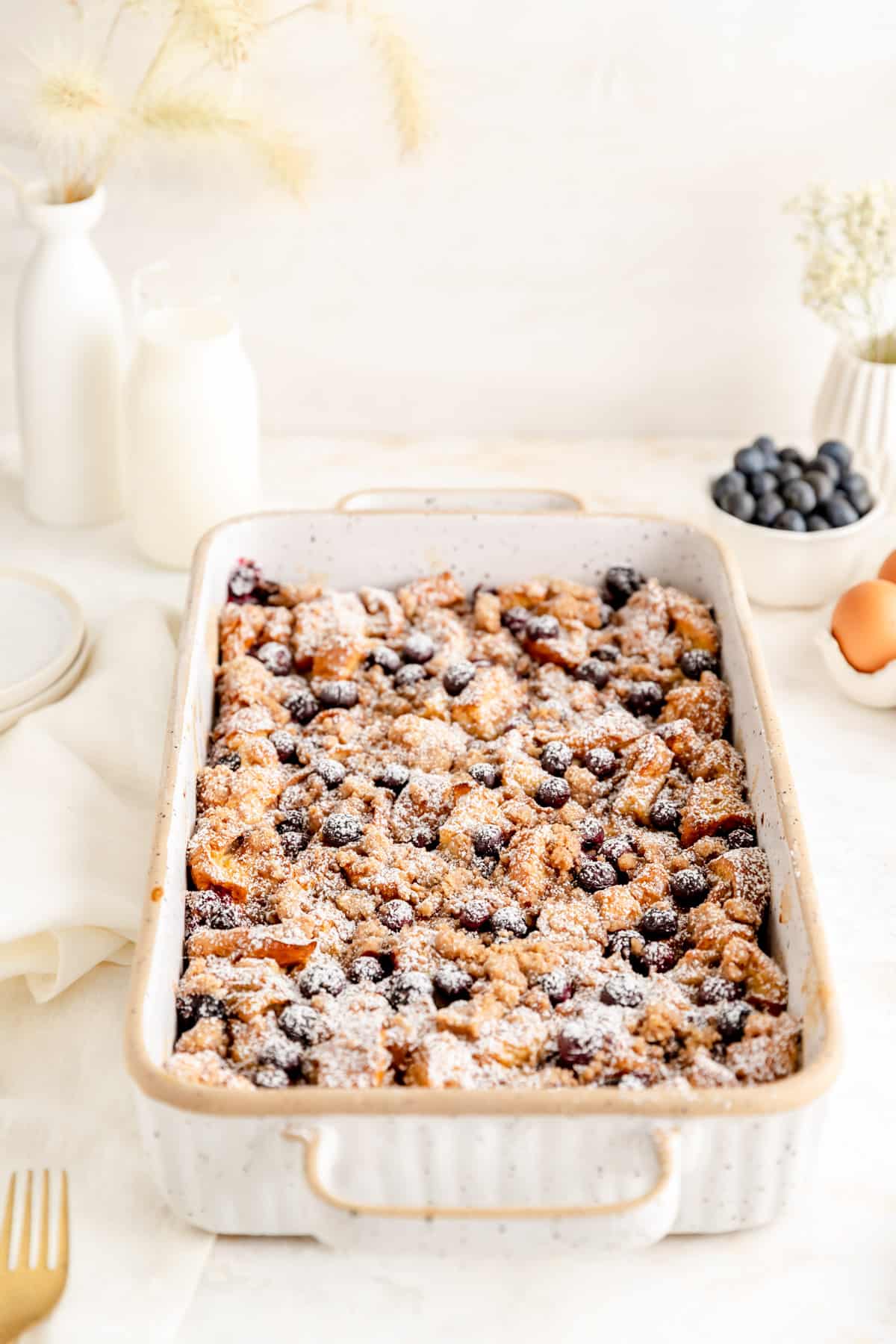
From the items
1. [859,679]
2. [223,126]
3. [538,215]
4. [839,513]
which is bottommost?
[859,679]

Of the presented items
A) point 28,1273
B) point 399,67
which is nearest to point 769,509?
point 399,67

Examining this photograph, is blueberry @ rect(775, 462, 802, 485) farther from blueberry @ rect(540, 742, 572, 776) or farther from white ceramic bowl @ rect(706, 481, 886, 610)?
blueberry @ rect(540, 742, 572, 776)

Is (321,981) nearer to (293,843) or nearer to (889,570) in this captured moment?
(293,843)

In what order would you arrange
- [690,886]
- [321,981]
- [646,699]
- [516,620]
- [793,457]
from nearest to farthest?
[321,981], [690,886], [646,699], [516,620], [793,457]

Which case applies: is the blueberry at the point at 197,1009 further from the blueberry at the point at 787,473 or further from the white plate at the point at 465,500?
the blueberry at the point at 787,473

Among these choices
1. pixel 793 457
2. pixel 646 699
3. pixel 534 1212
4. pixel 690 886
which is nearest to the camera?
pixel 534 1212

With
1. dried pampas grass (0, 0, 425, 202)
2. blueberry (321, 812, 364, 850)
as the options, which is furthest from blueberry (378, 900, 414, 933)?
dried pampas grass (0, 0, 425, 202)

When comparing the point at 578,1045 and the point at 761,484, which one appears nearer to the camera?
the point at 578,1045

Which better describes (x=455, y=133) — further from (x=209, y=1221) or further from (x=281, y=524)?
(x=209, y=1221)
